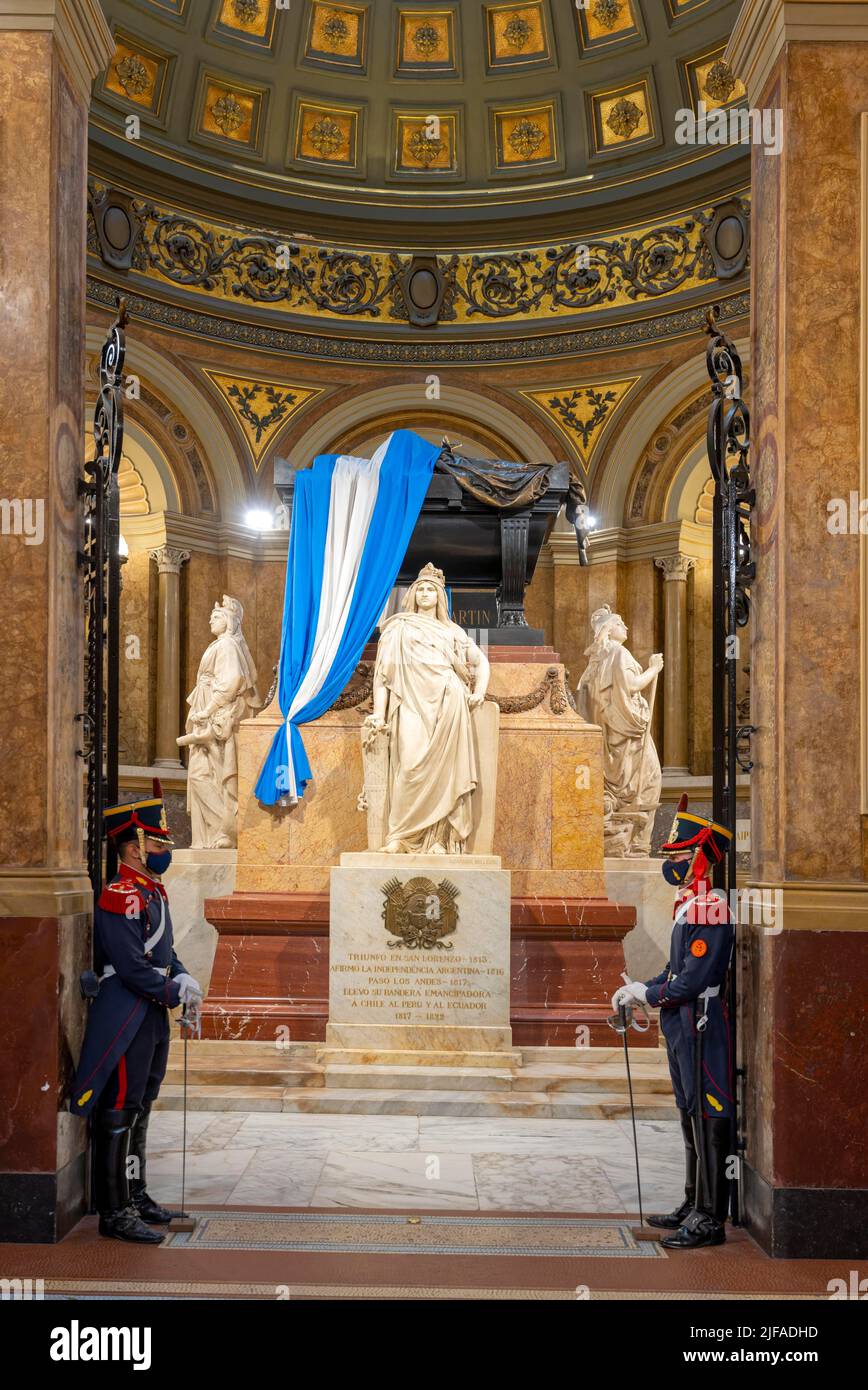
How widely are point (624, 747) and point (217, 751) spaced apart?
3603 millimetres

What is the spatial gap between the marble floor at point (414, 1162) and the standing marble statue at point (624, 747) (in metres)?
4.67

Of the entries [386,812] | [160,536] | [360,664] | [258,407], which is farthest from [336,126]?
[386,812]

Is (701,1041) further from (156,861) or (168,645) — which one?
(168,645)

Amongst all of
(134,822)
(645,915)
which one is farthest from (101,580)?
(645,915)

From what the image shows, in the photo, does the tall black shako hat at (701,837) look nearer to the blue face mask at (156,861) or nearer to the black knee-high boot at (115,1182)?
the blue face mask at (156,861)

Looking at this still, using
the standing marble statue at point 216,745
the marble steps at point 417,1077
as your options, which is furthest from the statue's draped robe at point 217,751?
the marble steps at point 417,1077

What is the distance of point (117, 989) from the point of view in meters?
5.54

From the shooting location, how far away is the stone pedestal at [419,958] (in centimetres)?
855

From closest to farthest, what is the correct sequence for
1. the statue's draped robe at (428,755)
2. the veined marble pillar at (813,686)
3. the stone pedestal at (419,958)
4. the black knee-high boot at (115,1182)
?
1. the veined marble pillar at (813,686)
2. the black knee-high boot at (115,1182)
3. the stone pedestal at (419,958)
4. the statue's draped robe at (428,755)

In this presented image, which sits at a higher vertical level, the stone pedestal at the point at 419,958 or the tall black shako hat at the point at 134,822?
the tall black shako hat at the point at 134,822

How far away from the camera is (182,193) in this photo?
1809cm

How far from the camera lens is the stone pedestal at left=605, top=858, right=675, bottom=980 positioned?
11.0 m

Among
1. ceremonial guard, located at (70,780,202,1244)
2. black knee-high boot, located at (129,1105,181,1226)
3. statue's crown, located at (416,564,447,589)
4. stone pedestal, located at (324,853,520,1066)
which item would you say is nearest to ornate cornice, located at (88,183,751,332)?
statue's crown, located at (416,564,447,589)

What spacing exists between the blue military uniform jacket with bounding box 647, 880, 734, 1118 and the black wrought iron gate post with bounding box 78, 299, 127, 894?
7.79ft
